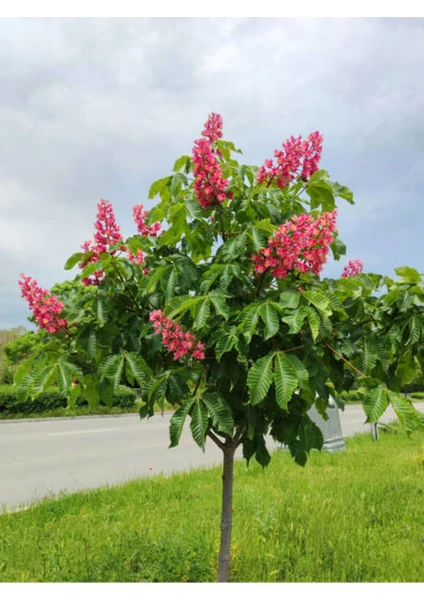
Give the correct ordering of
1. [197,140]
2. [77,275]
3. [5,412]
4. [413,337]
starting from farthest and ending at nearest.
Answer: [5,412] → [77,275] → [197,140] → [413,337]

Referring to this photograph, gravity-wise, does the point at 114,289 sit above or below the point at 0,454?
above

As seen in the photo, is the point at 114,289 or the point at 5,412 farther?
the point at 5,412

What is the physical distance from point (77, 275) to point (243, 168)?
3.47ft

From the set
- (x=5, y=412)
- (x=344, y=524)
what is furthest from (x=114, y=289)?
(x=5, y=412)

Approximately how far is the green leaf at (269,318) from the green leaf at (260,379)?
5.4 inches

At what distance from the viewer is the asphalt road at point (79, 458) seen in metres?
7.79

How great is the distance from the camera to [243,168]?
2.82 metres

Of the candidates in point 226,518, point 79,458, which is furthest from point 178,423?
point 79,458

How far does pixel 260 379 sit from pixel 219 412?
31cm

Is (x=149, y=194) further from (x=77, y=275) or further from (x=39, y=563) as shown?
(x=39, y=563)

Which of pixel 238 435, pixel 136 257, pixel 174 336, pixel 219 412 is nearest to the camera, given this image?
pixel 219 412

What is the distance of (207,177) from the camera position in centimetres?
269

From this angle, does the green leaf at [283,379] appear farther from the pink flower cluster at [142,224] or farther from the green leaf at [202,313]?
the pink flower cluster at [142,224]

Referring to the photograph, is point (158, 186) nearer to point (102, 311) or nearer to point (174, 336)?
point (102, 311)
